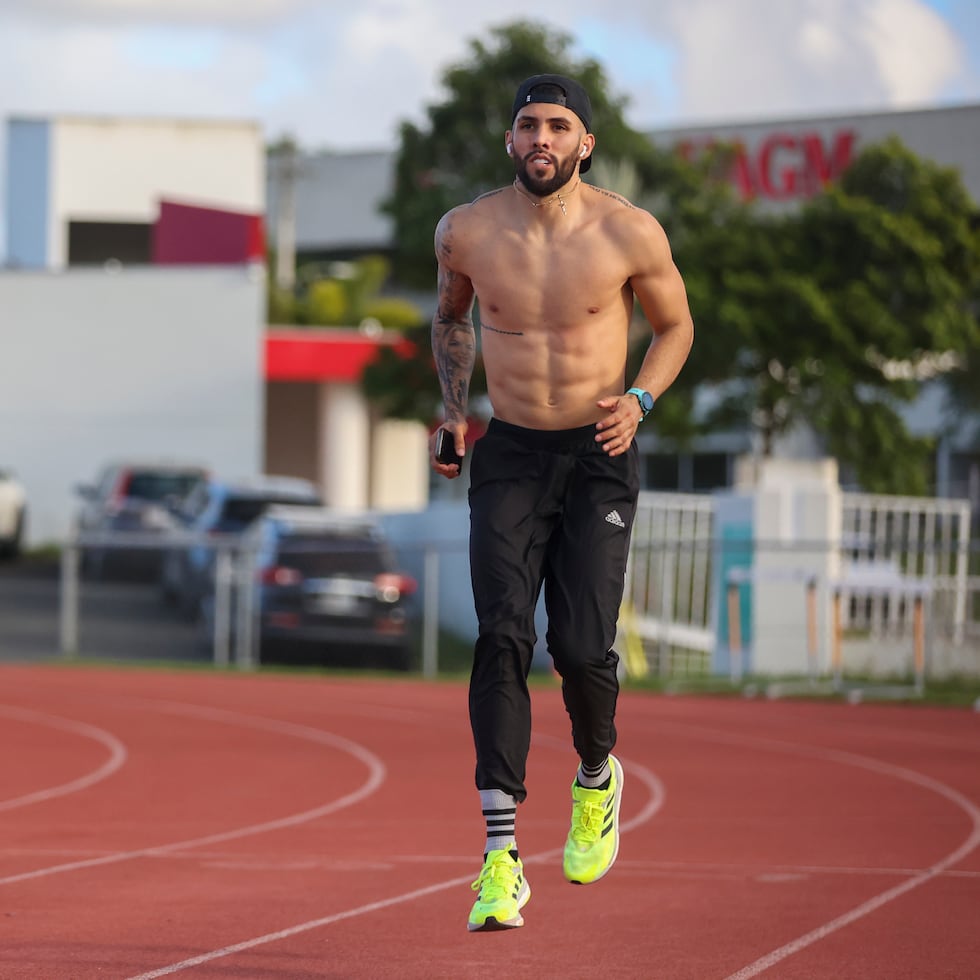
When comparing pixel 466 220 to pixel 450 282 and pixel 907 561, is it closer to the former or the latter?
pixel 450 282

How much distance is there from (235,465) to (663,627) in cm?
2121

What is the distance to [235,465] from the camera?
41969 millimetres

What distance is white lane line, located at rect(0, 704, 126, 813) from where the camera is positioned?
11598 mm

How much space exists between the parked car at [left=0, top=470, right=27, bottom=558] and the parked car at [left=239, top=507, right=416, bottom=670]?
1445cm

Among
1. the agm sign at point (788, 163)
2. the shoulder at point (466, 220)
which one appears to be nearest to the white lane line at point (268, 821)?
the shoulder at point (466, 220)

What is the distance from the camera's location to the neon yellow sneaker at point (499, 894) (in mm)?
5828

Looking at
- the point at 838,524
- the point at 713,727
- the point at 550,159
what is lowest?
the point at 713,727

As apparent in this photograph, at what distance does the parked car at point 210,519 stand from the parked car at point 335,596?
2812mm

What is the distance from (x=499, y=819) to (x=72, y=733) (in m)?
10.5

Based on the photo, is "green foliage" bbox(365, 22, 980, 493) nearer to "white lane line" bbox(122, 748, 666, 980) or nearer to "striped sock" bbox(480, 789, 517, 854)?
"white lane line" bbox(122, 748, 666, 980)

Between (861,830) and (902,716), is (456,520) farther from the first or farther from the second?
(861,830)

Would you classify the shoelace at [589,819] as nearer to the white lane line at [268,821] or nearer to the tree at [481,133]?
the white lane line at [268,821]

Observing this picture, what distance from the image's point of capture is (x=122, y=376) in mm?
41781

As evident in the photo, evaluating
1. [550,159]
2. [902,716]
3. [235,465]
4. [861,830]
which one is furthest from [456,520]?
[550,159]
